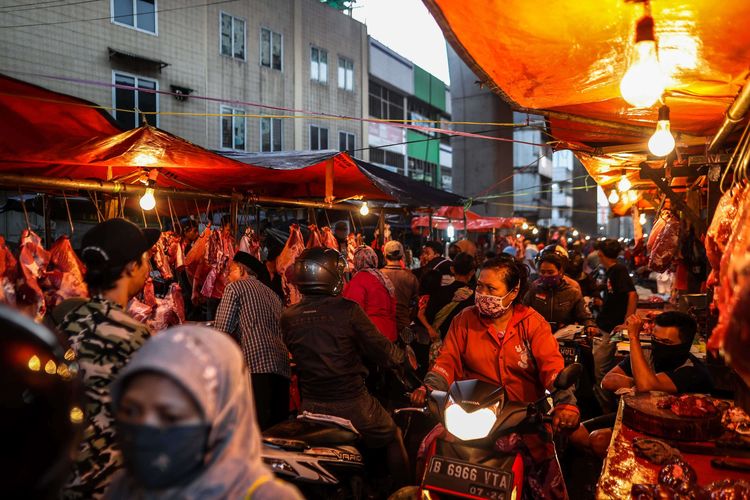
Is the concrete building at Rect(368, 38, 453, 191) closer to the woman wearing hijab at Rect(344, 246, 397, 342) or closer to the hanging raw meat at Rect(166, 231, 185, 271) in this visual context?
the hanging raw meat at Rect(166, 231, 185, 271)

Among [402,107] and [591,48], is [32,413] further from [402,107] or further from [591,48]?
[402,107]

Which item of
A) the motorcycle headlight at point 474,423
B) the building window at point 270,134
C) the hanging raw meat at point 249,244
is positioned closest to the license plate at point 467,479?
the motorcycle headlight at point 474,423

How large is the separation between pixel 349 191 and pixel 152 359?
7.50 meters

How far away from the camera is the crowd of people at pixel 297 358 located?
4.86 feet

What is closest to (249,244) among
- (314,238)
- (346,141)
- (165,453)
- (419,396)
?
(314,238)

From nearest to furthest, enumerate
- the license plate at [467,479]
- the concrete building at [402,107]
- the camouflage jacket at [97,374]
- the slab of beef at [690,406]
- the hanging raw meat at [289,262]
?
the camouflage jacket at [97,374], the license plate at [467,479], the slab of beef at [690,406], the hanging raw meat at [289,262], the concrete building at [402,107]

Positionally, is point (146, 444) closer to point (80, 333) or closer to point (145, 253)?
point (80, 333)

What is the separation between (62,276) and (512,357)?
3934mm

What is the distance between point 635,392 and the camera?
3.82 metres

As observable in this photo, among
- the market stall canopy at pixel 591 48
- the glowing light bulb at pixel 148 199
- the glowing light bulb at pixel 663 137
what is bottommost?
the glowing light bulb at pixel 148 199

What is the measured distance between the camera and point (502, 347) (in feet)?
12.2

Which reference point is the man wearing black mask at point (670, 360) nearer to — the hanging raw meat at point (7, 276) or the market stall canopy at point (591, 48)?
the market stall canopy at point (591, 48)

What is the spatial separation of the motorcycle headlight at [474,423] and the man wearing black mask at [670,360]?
154 cm

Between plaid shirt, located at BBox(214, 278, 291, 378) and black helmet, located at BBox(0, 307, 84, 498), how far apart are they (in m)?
3.18
